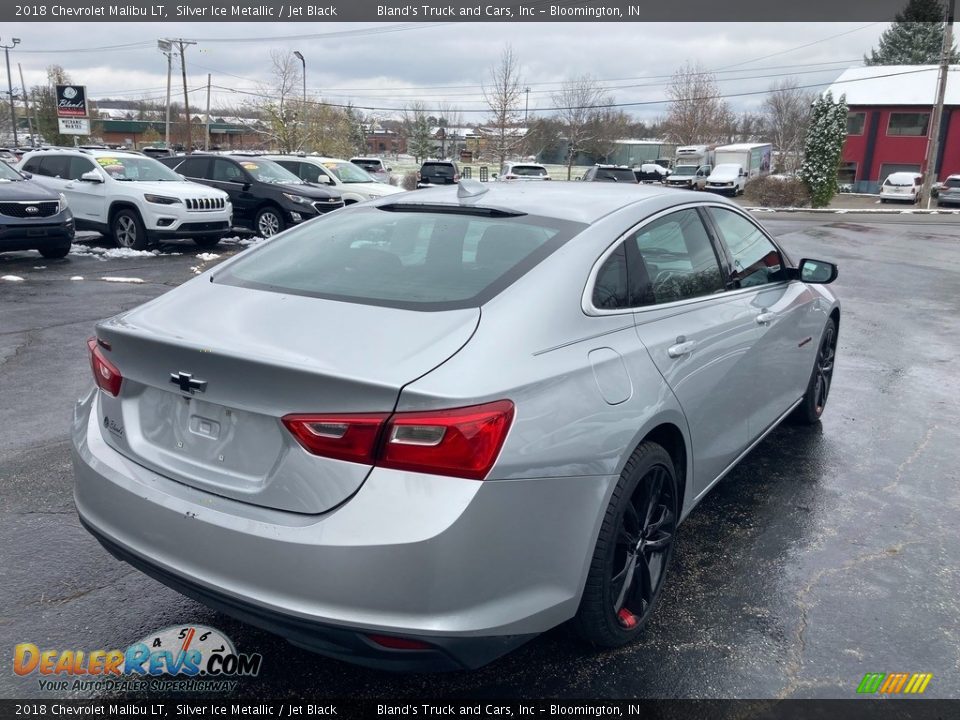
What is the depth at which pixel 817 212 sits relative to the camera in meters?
32.3

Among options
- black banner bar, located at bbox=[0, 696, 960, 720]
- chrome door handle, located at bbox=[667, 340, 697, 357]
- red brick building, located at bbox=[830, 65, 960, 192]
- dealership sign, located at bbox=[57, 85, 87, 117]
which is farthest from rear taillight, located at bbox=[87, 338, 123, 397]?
red brick building, located at bbox=[830, 65, 960, 192]

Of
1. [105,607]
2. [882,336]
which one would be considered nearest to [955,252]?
[882,336]

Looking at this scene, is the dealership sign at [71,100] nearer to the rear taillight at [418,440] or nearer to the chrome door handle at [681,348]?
the chrome door handle at [681,348]

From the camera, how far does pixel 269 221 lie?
16.3 m

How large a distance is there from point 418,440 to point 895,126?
58.4 meters

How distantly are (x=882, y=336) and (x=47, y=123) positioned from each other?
3453 inches

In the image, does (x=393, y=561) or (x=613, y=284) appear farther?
(x=613, y=284)

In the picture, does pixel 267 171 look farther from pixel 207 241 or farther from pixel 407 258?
pixel 407 258

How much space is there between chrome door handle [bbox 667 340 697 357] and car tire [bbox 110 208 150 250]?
1288cm

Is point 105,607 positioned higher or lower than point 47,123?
lower

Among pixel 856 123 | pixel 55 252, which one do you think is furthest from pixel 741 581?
pixel 856 123

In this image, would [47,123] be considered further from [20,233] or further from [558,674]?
[558,674]

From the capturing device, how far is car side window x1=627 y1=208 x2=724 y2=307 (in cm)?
318

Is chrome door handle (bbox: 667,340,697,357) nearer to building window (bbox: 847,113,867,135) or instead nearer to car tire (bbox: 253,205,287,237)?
car tire (bbox: 253,205,287,237)
